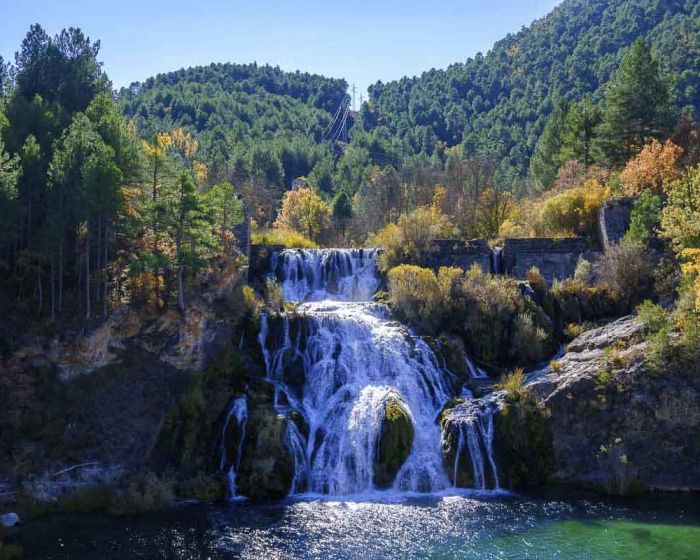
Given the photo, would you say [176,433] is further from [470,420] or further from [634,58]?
[634,58]

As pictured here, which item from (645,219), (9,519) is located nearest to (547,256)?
(645,219)

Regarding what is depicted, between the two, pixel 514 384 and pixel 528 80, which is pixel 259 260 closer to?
pixel 514 384

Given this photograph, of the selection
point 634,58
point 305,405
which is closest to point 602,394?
point 305,405

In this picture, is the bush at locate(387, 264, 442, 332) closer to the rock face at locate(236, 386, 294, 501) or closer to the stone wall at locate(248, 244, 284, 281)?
the stone wall at locate(248, 244, 284, 281)

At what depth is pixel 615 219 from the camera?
4078cm

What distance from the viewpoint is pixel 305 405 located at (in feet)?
102

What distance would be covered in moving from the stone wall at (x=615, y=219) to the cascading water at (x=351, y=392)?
14.4 m

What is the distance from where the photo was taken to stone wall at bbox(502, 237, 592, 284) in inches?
1614

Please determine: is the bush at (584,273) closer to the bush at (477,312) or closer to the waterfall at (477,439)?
the bush at (477,312)

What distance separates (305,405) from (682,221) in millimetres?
19436

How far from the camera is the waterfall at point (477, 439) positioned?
27922 millimetres

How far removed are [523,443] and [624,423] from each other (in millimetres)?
4285

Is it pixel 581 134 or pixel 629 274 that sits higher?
pixel 581 134

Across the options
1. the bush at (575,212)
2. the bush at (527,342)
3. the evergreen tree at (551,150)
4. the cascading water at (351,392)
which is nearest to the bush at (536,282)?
the bush at (527,342)
